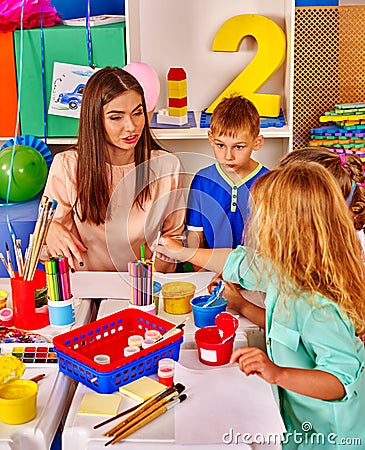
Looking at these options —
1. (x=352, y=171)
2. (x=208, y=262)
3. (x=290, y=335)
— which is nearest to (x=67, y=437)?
(x=290, y=335)

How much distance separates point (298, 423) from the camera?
1293 mm

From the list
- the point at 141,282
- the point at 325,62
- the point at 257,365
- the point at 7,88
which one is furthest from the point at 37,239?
the point at 325,62

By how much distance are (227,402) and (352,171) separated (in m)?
0.72

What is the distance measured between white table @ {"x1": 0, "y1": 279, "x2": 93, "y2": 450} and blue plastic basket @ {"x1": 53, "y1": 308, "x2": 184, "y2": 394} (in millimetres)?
27

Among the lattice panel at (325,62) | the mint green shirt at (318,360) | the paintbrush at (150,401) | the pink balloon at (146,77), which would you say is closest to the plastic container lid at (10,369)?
the paintbrush at (150,401)

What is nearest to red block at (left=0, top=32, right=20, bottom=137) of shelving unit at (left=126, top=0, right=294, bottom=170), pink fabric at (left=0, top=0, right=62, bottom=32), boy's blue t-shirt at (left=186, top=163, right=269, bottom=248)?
pink fabric at (left=0, top=0, right=62, bottom=32)

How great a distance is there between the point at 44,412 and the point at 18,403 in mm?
63

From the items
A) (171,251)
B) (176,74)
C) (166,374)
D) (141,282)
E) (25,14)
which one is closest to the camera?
(166,374)

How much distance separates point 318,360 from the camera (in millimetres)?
1166

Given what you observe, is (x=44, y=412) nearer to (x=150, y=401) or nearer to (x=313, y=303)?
(x=150, y=401)

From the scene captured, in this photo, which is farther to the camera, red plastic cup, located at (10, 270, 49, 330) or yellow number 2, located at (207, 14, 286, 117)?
yellow number 2, located at (207, 14, 286, 117)

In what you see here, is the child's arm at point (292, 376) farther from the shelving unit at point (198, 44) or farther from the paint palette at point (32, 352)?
the shelving unit at point (198, 44)

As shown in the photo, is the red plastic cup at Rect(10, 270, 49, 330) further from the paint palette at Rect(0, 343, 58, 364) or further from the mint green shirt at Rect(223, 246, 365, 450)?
the mint green shirt at Rect(223, 246, 365, 450)

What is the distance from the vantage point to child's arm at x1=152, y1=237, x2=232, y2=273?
167cm
